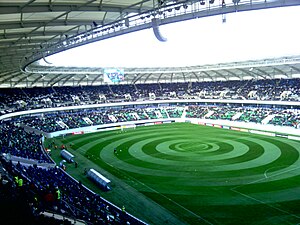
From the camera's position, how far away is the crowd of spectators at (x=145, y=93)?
62188mm

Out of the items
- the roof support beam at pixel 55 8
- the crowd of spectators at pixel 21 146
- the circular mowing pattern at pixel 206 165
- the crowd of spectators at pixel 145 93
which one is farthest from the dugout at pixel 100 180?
the crowd of spectators at pixel 145 93

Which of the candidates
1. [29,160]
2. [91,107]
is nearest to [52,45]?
[29,160]

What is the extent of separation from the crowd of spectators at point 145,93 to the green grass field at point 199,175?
1624 centimetres

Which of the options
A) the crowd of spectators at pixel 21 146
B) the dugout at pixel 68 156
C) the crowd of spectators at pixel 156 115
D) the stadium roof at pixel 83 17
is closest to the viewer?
the stadium roof at pixel 83 17

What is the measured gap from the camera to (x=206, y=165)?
34.0 metres

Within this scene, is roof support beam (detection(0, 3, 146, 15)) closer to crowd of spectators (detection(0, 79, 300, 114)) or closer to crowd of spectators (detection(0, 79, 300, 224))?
crowd of spectators (detection(0, 79, 300, 224))

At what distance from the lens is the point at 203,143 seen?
4631cm

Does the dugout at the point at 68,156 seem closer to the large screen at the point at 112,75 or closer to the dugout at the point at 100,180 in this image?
the dugout at the point at 100,180

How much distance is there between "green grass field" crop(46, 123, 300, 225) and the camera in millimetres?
21844

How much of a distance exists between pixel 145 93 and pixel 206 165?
172 ft

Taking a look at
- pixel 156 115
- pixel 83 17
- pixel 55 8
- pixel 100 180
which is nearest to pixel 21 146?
pixel 100 180

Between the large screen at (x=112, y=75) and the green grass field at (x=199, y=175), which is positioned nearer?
the green grass field at (x=199, y=175)

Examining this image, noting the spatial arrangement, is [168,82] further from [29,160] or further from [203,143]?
[29,160]

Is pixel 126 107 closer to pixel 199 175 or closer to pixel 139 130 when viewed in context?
pixel 139 130
